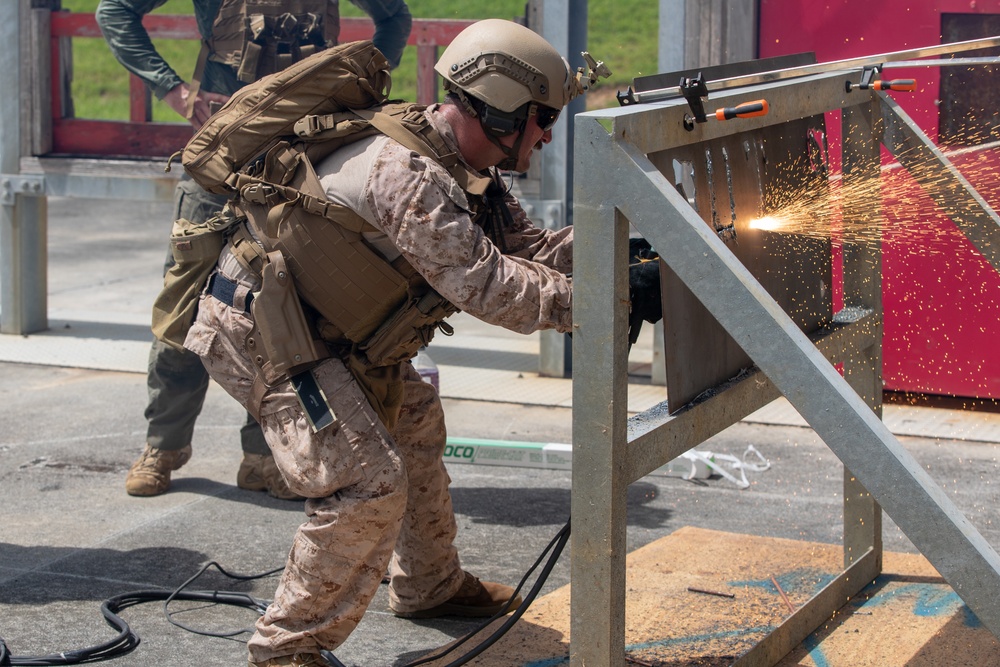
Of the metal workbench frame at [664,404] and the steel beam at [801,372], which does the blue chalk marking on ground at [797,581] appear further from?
the steel beam at [801,372]

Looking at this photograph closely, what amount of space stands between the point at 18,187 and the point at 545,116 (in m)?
4.83

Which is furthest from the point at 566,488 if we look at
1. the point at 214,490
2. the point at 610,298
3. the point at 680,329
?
the point at 610,298

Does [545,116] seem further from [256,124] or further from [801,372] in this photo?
[801,372]

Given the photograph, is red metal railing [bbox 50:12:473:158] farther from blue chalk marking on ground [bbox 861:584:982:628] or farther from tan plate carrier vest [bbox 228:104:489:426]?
blue chalk marking on ground [bbox 861:584:982:628]

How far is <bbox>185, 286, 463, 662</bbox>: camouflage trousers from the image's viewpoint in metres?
3.07

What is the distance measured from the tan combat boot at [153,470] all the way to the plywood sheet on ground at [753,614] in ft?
5.97

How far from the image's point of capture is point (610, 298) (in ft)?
8.21

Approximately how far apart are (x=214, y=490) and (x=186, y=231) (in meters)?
1.75

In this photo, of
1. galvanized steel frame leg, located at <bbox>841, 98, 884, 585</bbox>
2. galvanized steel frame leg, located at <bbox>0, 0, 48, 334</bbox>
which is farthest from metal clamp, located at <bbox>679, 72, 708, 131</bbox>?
galvanized steel frame leg, located at <bbox>0, 0, 48, 334</bbox>

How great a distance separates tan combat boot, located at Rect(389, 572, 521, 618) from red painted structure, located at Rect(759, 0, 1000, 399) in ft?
9.25

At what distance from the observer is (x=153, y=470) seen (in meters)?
4.84

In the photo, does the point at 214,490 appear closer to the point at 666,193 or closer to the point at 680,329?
Result: the point at 680,329

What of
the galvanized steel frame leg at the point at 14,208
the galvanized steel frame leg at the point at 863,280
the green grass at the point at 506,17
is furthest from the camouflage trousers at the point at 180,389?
the green grass at the point at 506,17

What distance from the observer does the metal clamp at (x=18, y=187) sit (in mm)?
7113
